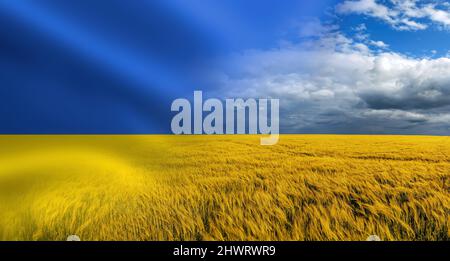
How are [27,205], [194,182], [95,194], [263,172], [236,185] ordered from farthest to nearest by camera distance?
[263,172] < [236,185] < [194,182] < [95,194] < [27,205]

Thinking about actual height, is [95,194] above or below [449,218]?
above

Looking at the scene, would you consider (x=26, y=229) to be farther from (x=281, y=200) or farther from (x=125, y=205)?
(x=281, y=200)

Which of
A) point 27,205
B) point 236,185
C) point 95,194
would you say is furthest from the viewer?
point 236,185

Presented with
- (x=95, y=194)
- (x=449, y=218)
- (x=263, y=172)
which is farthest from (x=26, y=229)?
(x=449, y=218)

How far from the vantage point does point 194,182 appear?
273 centimetres

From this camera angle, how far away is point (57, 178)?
2400 mm

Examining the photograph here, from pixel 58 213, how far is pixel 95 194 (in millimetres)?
282

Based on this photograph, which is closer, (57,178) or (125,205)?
(125,205)
